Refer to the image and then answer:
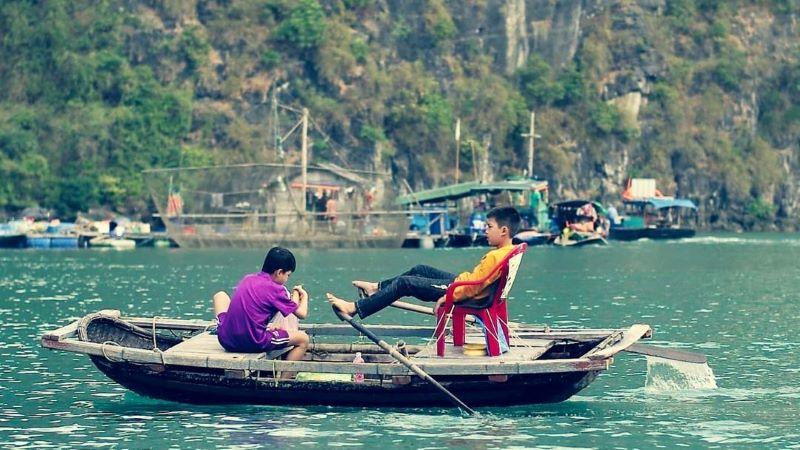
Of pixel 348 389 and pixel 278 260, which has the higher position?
pixel 278 260

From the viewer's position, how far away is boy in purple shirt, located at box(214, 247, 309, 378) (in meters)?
A: 18.7

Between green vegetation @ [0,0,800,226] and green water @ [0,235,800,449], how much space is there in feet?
89.6

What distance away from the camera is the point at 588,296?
A: 37438 mm

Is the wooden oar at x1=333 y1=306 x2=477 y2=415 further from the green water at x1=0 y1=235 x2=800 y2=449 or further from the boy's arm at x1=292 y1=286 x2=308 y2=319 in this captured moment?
the boy's arm at x1=292 y1=286 x2=308 y2=319

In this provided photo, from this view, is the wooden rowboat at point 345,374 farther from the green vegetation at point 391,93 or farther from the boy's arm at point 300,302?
the green vegetation at point 391,93

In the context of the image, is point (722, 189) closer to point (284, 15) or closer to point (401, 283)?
point (284, 15)

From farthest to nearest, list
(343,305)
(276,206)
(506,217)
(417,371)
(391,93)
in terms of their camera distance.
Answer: (391,93) → (276,206) → (506,217) → (343,305) → (417,371)

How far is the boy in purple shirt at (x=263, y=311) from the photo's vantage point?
18.7m

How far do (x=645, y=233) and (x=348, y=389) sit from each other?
6335 centimetres

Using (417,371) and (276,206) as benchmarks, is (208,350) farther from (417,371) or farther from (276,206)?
(276,206)

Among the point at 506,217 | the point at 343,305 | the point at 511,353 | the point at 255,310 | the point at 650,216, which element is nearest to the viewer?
the point at 255,310

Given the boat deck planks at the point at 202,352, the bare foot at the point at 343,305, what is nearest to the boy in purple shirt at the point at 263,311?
the boat deck planks at the point at 202,352

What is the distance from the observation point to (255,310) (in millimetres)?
18703

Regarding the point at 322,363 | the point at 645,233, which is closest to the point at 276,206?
the point at 645,233
